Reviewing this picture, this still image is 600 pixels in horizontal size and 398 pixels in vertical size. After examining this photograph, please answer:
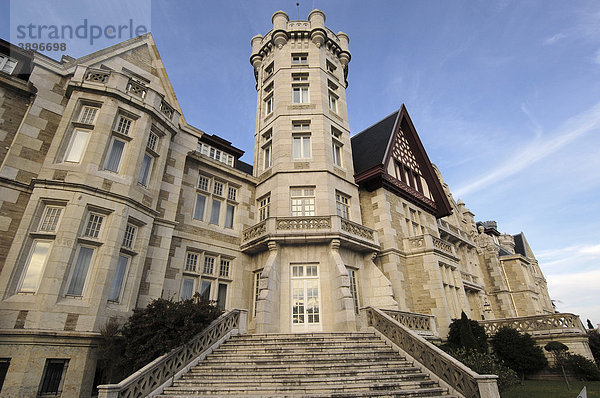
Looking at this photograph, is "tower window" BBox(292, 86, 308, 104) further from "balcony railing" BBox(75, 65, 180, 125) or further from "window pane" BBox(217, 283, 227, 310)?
"window pane" BBox(217, 283, 227, 310)

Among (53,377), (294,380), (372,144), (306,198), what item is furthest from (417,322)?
(53,377)

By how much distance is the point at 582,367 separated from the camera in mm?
15281

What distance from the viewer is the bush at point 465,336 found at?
1444 centimetres

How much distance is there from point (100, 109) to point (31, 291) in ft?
23.3

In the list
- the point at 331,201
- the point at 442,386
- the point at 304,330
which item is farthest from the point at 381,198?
the point at 442,386

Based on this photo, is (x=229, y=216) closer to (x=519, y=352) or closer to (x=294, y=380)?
(x=294, y=380)

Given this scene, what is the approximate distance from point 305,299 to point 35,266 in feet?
34.1

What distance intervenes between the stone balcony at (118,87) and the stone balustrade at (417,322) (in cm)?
1399

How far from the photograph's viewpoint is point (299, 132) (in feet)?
62.3

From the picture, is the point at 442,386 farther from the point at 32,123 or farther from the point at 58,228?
the point at 32,123

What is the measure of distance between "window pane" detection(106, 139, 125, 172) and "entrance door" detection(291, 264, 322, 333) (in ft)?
29.8

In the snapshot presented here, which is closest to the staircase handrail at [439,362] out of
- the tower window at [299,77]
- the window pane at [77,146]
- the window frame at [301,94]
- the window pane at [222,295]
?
the window pane at [222,295]

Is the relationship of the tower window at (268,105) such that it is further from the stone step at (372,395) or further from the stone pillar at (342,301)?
the stone step at (372,395)

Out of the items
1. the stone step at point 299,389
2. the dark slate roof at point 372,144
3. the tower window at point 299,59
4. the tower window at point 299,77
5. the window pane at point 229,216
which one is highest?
the tower window at point 299,59
